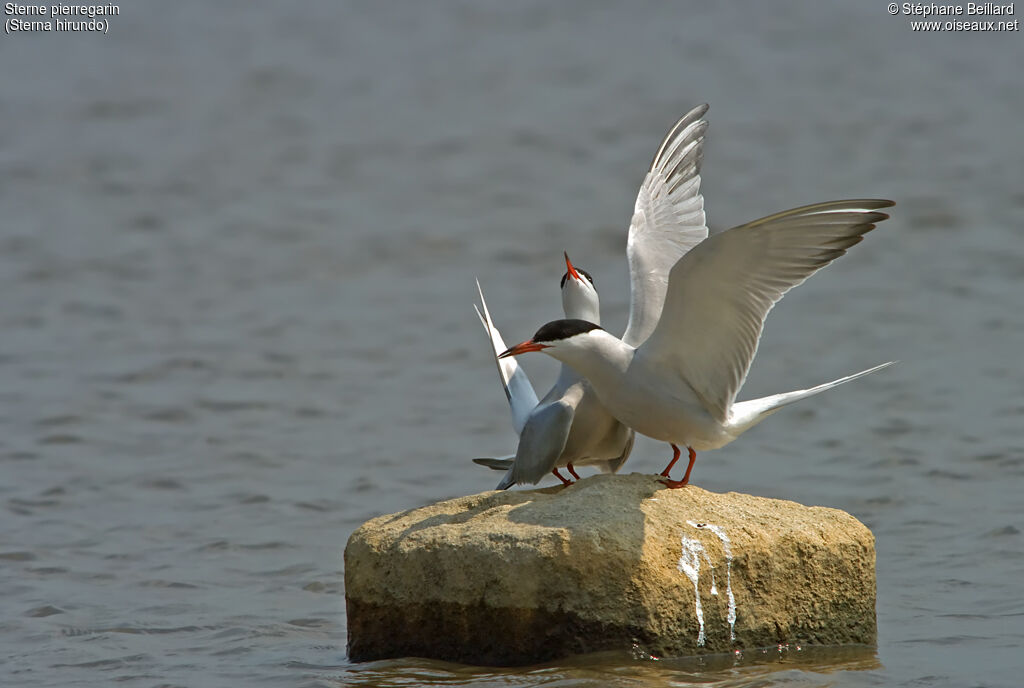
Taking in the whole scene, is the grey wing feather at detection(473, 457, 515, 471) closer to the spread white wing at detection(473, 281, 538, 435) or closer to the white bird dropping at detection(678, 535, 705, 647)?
the spread white wing at detection(473, 281, 538, 435)

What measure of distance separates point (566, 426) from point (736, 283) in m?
0.87

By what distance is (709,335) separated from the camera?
532 centimetres

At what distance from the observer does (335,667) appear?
5422 mm

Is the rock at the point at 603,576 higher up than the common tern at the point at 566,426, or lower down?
lower down

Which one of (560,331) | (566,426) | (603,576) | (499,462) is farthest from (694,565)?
(499,462)

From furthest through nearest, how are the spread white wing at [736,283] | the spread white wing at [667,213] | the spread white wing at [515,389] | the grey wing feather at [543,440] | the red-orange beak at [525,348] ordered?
the spread white wing at [667,213], the spread white wing at [515,389], the grey wing feather at [543,440], the red-orange beak at [525,348], the spread white wing at [736,283]

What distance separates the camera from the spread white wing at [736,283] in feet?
16.4

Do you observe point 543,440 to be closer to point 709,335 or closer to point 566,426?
point 566,426

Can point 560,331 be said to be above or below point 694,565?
above

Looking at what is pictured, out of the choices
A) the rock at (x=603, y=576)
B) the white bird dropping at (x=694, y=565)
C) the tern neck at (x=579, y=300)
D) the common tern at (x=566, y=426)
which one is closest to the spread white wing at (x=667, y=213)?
the tern neck at (x=579, y=300)

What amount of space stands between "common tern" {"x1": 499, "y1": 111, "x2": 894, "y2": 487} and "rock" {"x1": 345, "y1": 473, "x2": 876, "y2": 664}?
303mm

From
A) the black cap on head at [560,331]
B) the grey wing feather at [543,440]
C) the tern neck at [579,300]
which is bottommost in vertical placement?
the grey wing feather at [543,440]

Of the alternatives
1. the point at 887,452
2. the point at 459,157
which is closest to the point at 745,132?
the point at 459,157

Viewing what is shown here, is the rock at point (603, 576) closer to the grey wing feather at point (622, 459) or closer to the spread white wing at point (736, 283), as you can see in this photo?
the spread white wing at point (736, 283)
